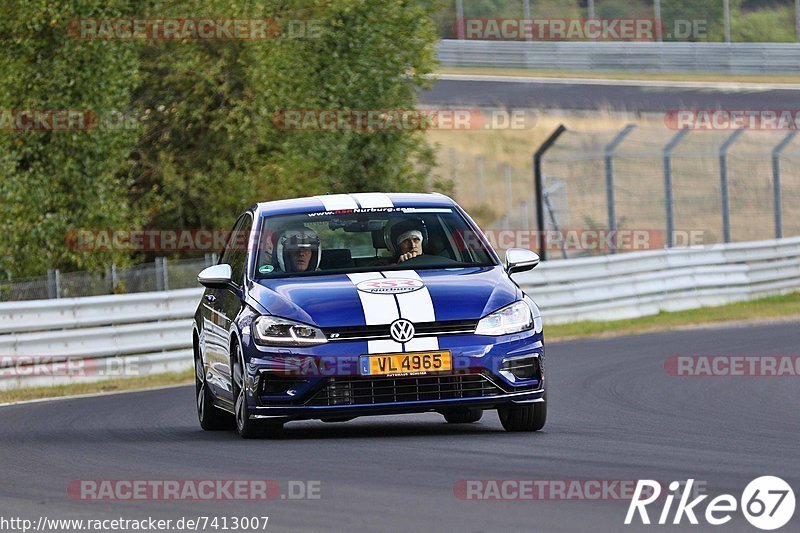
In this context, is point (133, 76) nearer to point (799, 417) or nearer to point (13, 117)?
point (13, 117)

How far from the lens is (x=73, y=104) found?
25.9 metres

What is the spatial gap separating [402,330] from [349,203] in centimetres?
186

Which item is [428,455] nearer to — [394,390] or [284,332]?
[394,390]

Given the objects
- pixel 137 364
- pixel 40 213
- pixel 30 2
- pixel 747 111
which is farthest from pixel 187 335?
pixel 747 111

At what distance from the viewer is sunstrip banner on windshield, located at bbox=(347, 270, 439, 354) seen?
A: 9.60 m

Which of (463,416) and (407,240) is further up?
(407,240)

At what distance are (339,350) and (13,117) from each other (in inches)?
667

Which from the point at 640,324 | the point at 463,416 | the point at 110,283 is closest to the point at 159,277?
the point at 110,283

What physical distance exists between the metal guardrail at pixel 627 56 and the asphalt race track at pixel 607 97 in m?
0.97

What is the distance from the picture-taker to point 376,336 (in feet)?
31.5
